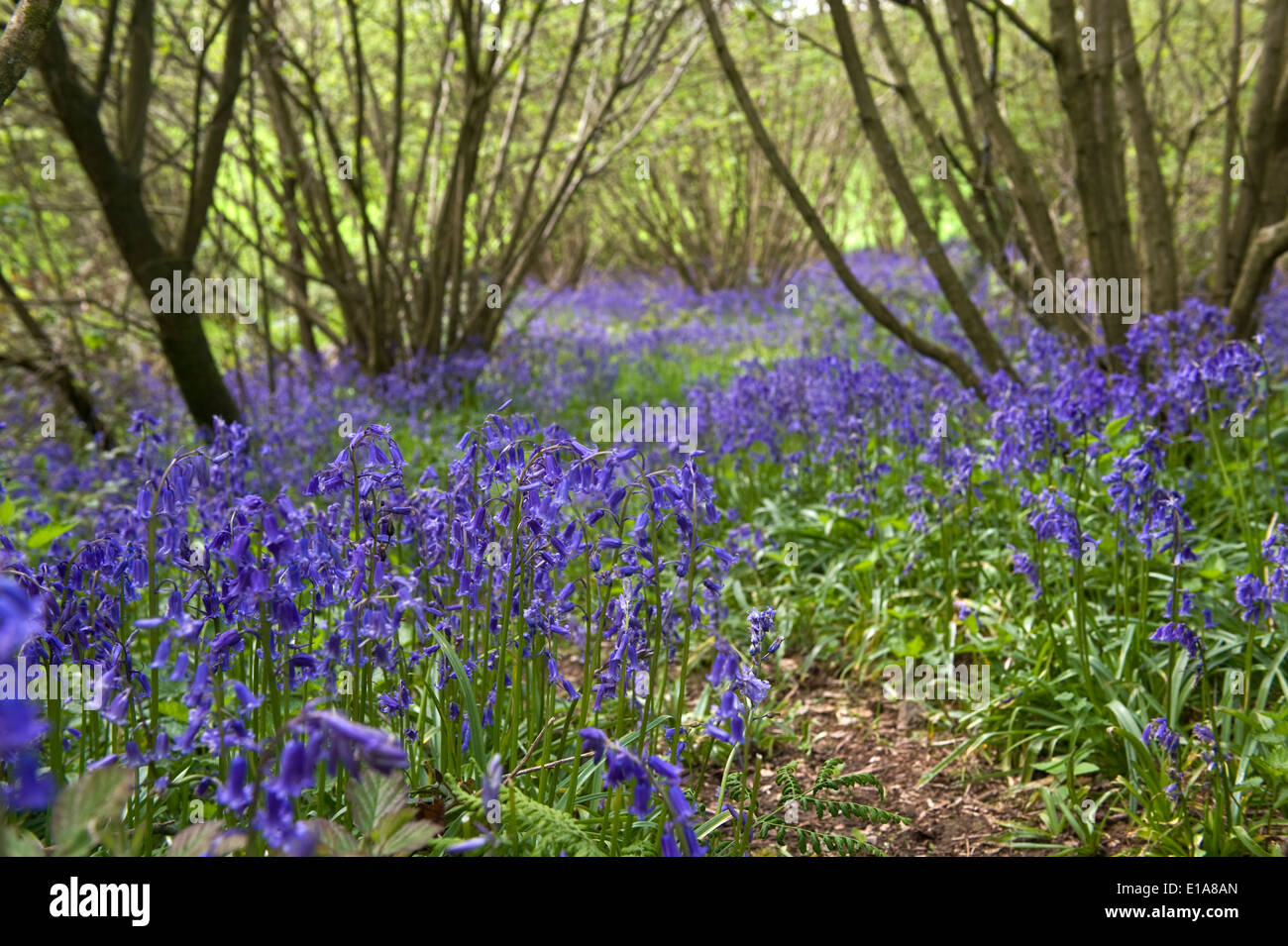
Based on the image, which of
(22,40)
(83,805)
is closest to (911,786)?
(83,805)

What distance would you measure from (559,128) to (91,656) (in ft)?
49.8

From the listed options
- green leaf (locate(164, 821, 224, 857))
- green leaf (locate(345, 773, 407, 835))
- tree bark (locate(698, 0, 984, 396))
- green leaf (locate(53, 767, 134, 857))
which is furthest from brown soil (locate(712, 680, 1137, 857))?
tree bark (locate(698, 0, 984, 396))

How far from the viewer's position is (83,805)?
4.48 feet

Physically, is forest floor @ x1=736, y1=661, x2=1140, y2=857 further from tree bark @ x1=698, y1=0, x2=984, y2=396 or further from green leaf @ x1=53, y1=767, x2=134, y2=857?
tree bark @ x1=698, y1=0, x2=984, y2=396

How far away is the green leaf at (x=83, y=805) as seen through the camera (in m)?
1.32

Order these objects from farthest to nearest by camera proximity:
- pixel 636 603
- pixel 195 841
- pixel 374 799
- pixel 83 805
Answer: pixel 636 603, pixel 374 799, pixel 195 841, pixel 83 805

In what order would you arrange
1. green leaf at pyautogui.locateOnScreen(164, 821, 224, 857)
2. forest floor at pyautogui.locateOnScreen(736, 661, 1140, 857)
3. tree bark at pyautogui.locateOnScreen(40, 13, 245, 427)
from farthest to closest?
tree bark at pyautogui.locateOnScreen(40, 13, 245, 427), forest floor at pyautogui.locateOnScreen(736, 661, 1140, 857), green leaf at pyautogui.locateOnScreen(164, 821, 224, 857)

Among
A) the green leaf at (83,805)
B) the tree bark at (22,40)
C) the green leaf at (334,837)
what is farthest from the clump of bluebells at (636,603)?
the tree bark at (22,40)

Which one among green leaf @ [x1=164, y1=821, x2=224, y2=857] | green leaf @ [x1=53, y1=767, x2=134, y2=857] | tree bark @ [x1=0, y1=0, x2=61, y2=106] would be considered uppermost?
tree bark @ [x1=0, y1=0, x2=61, y2=106]

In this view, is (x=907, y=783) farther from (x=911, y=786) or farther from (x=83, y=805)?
(x=83, y=805)

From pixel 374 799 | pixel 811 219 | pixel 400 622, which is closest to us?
pixel 374 799

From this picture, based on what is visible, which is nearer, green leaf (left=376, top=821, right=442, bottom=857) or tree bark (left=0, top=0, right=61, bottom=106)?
green leaf (left=376, top=821, right=442, bottom=857)

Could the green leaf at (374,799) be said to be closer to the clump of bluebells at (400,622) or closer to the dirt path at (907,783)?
the clump of bluebells at (400,622)

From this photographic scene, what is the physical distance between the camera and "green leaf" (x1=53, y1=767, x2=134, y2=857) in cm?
132
